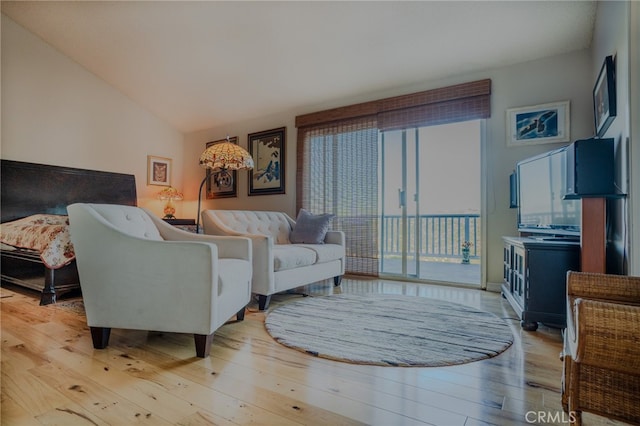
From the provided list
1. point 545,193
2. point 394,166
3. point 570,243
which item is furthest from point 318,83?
point 570,243

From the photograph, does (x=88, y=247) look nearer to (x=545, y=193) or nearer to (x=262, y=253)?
(x=262, y=253)

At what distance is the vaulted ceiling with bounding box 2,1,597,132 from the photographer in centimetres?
290

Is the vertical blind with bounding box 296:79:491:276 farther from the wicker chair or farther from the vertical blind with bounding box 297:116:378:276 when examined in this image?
the wicker chair

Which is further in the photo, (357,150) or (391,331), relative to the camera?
(357,150)

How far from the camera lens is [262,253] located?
2.61 meters

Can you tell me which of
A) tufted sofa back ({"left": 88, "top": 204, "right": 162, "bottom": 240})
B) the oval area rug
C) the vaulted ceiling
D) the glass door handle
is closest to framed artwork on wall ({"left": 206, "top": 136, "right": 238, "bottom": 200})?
the vaulted ceiling

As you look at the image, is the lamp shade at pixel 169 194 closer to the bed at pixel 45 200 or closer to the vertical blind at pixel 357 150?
the bed at pixel 45 200

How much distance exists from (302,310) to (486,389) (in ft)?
→ 4.88

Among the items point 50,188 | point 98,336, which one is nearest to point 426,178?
point 98,336

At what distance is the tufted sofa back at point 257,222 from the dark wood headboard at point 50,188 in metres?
2.69

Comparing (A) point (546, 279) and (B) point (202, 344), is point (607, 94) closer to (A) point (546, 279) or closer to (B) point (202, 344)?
(A) point (546, 279)

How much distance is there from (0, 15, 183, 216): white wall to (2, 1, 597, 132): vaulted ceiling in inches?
9.2

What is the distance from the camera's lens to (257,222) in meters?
3.51

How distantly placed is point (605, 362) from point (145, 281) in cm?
186
